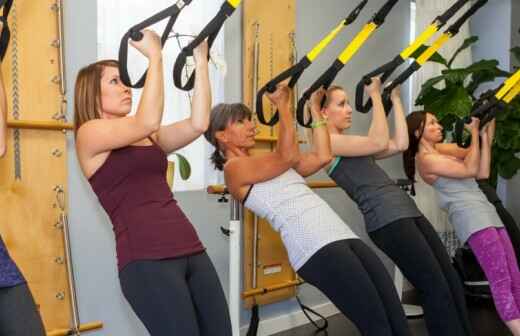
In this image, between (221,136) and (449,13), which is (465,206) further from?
(221,136)

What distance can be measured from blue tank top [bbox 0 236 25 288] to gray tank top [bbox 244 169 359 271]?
1070mm

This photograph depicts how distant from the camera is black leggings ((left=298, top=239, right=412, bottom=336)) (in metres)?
2.22

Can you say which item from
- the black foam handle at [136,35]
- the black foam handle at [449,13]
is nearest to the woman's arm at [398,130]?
the black foam handle at [449,13]

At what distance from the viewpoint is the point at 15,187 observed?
7.62 feet

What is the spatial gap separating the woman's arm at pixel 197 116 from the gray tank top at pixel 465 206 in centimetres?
183

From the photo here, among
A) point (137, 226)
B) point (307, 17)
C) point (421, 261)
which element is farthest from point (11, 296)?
point (307, 17)

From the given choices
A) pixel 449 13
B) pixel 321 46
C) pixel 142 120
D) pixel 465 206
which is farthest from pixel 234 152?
pixel 465 206

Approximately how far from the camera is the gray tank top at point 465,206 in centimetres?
319

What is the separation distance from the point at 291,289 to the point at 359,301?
1.54 m

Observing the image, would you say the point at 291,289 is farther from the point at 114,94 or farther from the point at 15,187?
the point at 114,94

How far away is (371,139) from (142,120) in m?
1.43

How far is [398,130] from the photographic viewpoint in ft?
10.3

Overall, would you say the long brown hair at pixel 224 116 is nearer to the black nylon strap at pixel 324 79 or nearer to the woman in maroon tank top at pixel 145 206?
the black nylon strap at pixel 324 79

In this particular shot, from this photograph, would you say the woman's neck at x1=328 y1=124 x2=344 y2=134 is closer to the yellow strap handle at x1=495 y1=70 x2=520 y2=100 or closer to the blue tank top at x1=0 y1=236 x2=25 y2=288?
the yellow strap handle at x1=495 y1=70 x2=520 y2=100
